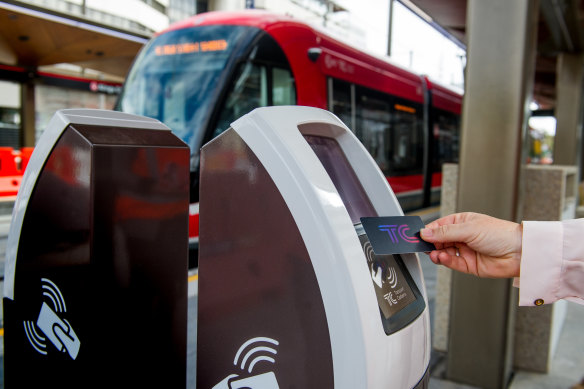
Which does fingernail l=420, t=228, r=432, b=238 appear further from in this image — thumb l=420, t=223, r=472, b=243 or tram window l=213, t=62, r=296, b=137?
tram window l=213, t=62, r=296, b=137

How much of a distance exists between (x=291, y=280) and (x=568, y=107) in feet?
34.6

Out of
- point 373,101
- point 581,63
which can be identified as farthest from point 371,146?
point 581,63

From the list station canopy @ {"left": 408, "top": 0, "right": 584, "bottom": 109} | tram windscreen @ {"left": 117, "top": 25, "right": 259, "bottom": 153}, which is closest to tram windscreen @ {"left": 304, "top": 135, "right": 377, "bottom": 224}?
tram windscreen @ {"left": 117, "top": 25, "right": 259, "bottom": 153}

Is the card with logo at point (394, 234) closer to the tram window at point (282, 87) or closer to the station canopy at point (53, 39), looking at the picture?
the tram window at point (282, 87)

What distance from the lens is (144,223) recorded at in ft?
4.98

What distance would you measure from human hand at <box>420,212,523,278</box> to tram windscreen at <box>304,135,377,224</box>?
0.72 ft

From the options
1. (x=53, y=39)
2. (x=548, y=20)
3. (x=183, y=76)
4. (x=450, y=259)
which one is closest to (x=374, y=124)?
(x=548, y=20)

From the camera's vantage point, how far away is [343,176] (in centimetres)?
160

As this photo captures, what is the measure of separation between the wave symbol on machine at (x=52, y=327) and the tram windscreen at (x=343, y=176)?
861 mm

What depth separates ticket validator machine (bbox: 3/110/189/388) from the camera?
1.41 metres

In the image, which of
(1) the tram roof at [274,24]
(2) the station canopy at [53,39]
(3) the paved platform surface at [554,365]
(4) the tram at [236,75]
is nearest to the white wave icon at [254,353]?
(3) the paved platform surface at [554,365]

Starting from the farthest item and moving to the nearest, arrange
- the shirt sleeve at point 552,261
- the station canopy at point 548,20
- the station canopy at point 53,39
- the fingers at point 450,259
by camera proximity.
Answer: the station canopy at point 53,39 → the station canopy at point 548,20 → the fingers at point 450,259 → the shirt sleeve at point 552,261

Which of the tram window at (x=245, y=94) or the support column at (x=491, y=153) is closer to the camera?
the support column at (x=491, y=153)

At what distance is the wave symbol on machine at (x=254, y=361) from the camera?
4.39 ft
